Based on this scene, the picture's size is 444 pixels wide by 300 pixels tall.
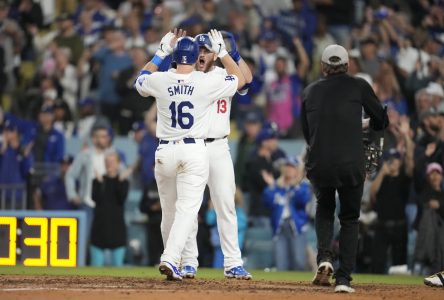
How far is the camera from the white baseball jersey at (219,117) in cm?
1121

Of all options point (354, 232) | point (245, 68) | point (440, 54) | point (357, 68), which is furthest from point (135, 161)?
point (354, 232)

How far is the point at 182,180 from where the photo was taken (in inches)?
418

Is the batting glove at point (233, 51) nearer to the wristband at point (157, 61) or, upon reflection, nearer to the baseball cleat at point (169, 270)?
the wristband at point (157, 61)

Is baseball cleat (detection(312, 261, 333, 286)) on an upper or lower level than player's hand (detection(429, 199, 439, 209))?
lower

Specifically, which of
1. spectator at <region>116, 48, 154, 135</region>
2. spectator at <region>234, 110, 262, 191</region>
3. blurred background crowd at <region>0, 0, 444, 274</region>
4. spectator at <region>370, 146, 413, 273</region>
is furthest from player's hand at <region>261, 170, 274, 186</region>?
spectator at <region>116, 48, 154, 135</region>

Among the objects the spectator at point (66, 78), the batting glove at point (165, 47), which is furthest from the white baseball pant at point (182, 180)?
the spectator at point (66, 78)

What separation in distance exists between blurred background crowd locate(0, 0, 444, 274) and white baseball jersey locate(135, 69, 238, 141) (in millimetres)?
5388

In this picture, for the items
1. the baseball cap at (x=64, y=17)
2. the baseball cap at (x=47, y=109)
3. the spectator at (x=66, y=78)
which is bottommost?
the baseball cap at (x=47, y=109)

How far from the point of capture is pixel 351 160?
9938 millimetres

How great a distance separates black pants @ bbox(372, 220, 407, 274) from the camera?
15609 mm

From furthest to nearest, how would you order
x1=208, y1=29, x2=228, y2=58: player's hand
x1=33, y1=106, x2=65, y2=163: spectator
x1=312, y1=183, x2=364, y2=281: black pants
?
1. x1=33, y1=106, x2=65, y2=163: spectator
2. x1=208, y1=29, x2=228, y2=58: player's hand
3. x1=312, y1=183, x2=364, y2=281: black pants

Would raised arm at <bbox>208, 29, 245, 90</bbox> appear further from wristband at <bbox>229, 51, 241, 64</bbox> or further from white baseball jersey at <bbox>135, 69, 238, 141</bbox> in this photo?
wristband at <bbox>229, 51, 241, 64</bbox>

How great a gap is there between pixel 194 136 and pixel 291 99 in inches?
324

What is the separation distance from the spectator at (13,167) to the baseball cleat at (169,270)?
746 centimetres
